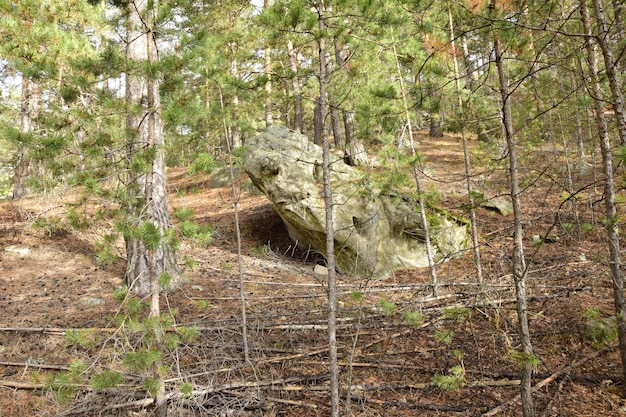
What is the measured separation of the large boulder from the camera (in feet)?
27.9

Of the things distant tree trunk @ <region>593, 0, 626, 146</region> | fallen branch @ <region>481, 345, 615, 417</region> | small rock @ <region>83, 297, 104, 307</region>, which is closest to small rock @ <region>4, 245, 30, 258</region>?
small rock @ <region>83, 297, 104, 307</region>

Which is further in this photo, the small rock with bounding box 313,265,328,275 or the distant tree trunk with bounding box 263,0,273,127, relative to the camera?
the small rock with bounding box 313,265,328,275

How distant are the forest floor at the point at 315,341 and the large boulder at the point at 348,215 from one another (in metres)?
0.63

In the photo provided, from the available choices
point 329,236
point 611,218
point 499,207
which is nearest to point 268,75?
point 329,236

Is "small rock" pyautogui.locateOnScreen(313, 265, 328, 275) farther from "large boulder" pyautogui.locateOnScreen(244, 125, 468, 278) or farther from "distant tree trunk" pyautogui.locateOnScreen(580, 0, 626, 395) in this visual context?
"distant tree trunk" pyautogui.locateOnScreen(580, 0, 626, 395)

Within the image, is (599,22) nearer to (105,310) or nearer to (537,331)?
(537,331)

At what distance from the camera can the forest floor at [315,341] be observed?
4.09 m

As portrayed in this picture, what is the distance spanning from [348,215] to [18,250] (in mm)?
7293

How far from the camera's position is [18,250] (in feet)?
28.3

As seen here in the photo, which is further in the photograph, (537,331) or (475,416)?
(537,331)

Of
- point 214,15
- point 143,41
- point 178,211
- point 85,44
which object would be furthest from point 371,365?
point 214,15

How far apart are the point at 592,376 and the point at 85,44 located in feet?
22.3

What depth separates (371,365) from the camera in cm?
491

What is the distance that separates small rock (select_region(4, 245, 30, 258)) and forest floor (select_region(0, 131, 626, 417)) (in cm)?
4
